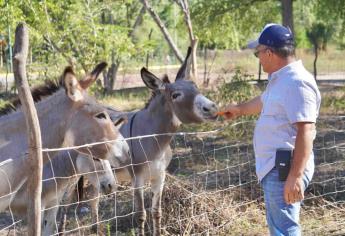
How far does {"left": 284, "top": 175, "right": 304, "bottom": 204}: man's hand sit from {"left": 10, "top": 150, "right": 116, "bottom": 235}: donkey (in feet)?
5.79

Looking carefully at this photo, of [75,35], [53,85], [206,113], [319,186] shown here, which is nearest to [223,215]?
[206,113]

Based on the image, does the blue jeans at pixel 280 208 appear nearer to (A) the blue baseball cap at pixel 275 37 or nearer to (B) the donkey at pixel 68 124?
(A) the blue baseball cap at pixel 275 37

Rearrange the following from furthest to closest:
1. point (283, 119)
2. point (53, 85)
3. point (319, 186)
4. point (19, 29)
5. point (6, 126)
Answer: point (319, 186), point (53, 85), point (6, 126), point (283, 119), point (19, 29)

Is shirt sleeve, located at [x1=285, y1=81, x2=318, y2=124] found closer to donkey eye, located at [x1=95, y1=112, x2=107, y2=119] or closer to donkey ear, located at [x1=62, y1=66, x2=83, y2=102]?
donkey eye, located at [x1=95, y1=112, x2=107, y2=119]

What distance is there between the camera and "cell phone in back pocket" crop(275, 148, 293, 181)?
350cm

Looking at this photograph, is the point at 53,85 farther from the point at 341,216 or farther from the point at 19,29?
the point at 341,216

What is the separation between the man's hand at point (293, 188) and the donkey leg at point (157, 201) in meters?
2.71

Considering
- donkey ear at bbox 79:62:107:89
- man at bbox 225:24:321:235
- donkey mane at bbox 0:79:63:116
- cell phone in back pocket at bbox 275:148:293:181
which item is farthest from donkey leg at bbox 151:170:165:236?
cell phone in back pocket at bbox 275:148:293:181

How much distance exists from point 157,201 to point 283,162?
8.92 feet

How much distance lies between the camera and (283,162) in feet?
11.5

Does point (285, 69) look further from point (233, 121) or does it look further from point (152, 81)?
point (233, 121)

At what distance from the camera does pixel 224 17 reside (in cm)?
1764

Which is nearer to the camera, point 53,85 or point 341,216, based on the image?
point 53,85

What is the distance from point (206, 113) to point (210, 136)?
5.44 meters
